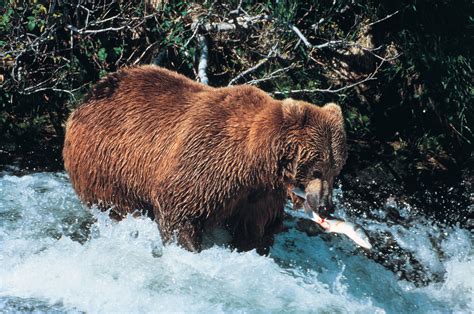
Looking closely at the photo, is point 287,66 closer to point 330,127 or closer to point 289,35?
point 289,35

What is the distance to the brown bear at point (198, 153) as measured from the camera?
5.39 meters

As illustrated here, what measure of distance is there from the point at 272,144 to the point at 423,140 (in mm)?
3176

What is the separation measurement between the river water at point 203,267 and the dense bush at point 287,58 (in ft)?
3.34

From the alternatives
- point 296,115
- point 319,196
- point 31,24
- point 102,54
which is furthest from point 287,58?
point 319,196

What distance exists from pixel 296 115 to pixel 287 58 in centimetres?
295

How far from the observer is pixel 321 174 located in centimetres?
538

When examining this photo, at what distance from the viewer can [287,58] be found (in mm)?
8234

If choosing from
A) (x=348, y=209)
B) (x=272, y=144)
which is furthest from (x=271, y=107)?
(x=348, y=209)

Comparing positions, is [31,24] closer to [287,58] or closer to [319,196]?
[287,58]

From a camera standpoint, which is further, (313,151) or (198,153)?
(198,153)

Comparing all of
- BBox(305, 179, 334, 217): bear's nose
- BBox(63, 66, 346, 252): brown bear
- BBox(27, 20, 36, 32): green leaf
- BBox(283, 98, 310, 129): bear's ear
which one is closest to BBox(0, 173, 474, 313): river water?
BBox(63, 66, 346, 252): brown bear

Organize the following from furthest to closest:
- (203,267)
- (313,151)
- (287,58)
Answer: (287,58)
(203,267)
(313,151)

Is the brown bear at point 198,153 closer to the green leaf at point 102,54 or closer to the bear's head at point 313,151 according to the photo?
the bear's head at point 313,151

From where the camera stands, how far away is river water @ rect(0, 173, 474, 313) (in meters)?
5.44
